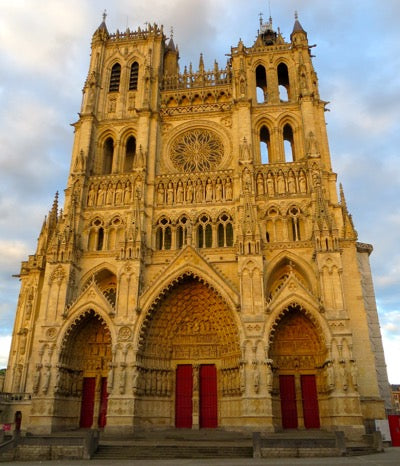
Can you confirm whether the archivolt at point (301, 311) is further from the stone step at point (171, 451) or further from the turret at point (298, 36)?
the turret at point (298, 36)

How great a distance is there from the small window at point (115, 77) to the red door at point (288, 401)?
23.2m

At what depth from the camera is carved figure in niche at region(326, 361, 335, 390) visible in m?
18.6

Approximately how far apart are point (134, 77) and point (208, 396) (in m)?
23.2

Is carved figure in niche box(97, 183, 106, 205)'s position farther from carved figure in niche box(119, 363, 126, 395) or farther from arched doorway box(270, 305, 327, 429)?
arched doorway box(270, 305, 327, 429)

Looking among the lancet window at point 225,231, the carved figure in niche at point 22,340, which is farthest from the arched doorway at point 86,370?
the lancet window at point 225,231

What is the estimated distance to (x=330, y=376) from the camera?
18672mm

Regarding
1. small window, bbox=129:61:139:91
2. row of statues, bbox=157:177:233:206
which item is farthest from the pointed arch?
small window, bbox=129:61:139:91

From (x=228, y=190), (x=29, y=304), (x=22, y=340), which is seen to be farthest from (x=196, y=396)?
(x=228, y=190)

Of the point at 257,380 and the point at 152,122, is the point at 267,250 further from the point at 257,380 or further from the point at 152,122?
the point at 152,122

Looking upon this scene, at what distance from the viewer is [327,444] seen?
14336 millimetres

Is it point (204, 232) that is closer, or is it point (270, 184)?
point (204, 232)

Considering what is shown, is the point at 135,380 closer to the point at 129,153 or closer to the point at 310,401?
the point at 310,401

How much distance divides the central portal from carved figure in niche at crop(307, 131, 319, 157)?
44.6 feet

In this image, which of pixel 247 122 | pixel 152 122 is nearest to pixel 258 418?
pixel 247 122
